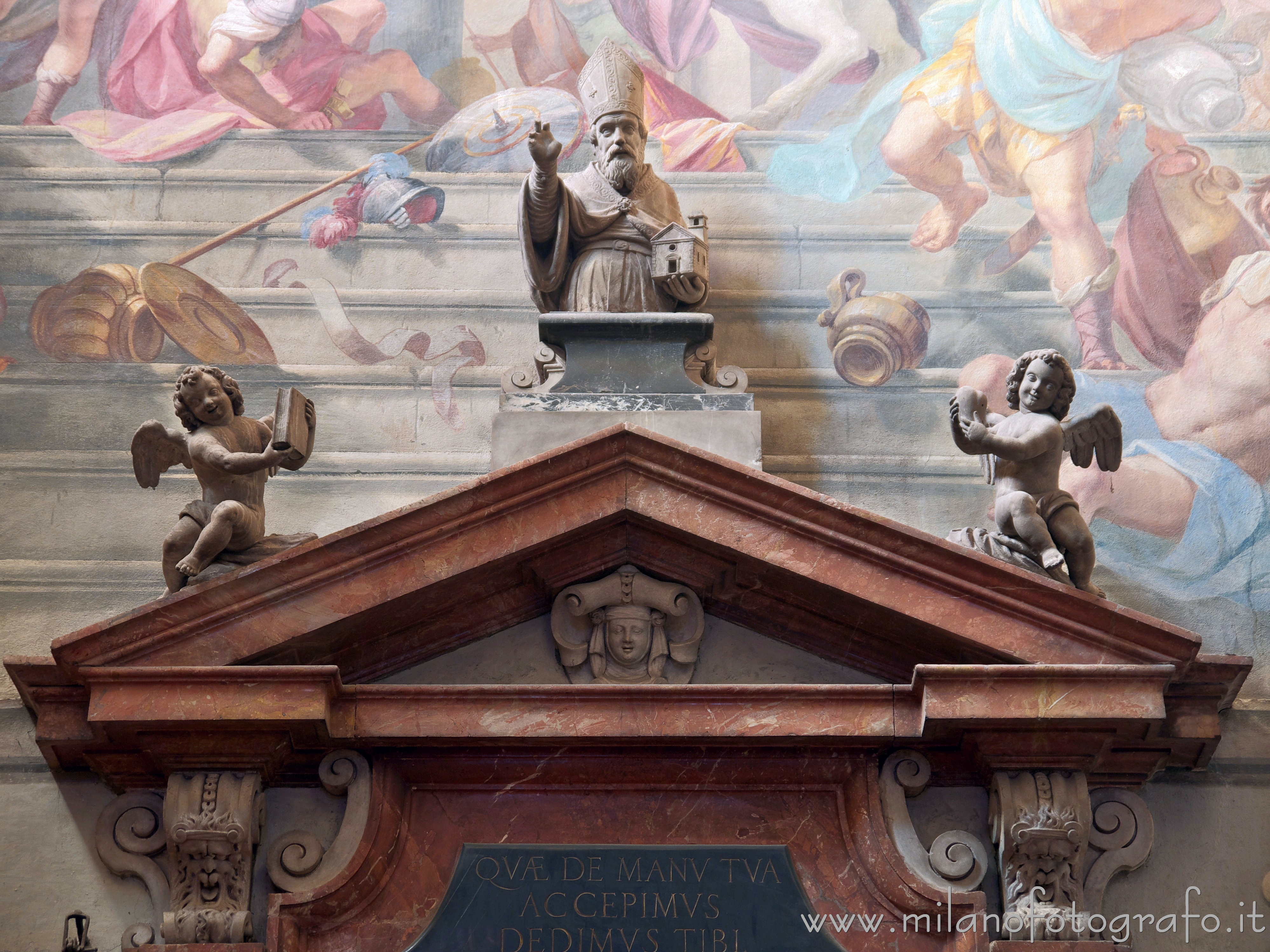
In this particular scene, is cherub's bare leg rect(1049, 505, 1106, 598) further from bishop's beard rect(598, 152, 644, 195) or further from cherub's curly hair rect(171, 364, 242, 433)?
cherub's curly hair rect(171, 364, 242, 433)

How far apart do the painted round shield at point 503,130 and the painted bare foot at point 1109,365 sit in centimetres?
275

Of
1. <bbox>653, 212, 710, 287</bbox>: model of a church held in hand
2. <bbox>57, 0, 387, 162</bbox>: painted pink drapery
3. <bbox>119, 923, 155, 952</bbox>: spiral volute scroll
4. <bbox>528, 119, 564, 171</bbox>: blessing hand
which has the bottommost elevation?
<bbox>119, 923, 155, 952</bbox>: spiral volute scroll

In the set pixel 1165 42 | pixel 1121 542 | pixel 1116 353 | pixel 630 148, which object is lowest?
pixel 1121 542

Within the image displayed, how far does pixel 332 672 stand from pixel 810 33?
4.57m

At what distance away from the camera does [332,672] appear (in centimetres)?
628

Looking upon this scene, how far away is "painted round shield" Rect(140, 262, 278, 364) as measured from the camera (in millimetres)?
8453

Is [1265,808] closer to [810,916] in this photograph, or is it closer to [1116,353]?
[810,916]

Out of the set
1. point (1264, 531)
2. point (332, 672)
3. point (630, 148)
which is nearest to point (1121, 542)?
point (1264, 531)

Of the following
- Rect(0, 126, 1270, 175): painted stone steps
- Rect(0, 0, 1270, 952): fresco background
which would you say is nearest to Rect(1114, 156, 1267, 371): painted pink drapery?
Rect(0, 0, 1270, 952): fresco background

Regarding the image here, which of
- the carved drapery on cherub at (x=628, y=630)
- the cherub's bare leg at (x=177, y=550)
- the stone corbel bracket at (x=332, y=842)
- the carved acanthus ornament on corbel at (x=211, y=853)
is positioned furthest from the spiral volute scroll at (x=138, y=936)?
the carved drapery on cherub at (x=628, y=630)

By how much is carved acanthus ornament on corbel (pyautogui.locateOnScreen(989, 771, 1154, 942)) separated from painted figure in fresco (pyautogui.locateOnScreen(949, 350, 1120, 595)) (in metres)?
0.77

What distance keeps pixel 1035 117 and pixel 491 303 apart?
2.87 m

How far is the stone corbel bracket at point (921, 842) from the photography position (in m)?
6.35

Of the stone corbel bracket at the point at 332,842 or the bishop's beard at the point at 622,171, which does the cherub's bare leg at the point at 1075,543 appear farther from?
the stone corbel bracket at the point at 332,842
